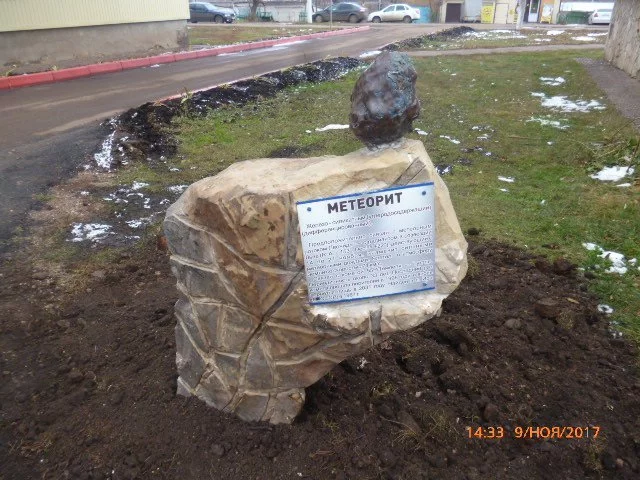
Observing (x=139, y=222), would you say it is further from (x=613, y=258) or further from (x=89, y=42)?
(x=89, y=42)

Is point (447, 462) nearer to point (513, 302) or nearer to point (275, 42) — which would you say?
point (513, 302)

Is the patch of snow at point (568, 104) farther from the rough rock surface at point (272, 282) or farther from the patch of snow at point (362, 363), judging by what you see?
the rough rock surface at point (272, 282)

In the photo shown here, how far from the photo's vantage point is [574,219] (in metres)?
4.73

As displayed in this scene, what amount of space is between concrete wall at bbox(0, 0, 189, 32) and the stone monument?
12.5 metres

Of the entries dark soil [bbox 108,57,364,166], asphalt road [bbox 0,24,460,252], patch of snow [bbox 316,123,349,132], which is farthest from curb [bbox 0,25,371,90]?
patch of snow [bbox 316,123,349,132]

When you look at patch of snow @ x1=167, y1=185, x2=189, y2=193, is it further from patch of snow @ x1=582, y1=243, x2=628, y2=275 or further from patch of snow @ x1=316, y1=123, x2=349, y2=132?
patch of snow @ x1=582, y1=243, x2=628, y2=275

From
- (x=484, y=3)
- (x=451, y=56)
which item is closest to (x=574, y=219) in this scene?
(x=451, y=56)

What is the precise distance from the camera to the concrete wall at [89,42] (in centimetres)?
1227

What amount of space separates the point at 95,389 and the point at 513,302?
2.65 m

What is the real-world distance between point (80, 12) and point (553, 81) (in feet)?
38.4

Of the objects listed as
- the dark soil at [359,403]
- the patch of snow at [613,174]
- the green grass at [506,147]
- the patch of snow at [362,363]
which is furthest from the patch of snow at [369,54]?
the patch of snow at [362,363]

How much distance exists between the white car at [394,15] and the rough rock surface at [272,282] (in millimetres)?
33618

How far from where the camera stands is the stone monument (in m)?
2.13
